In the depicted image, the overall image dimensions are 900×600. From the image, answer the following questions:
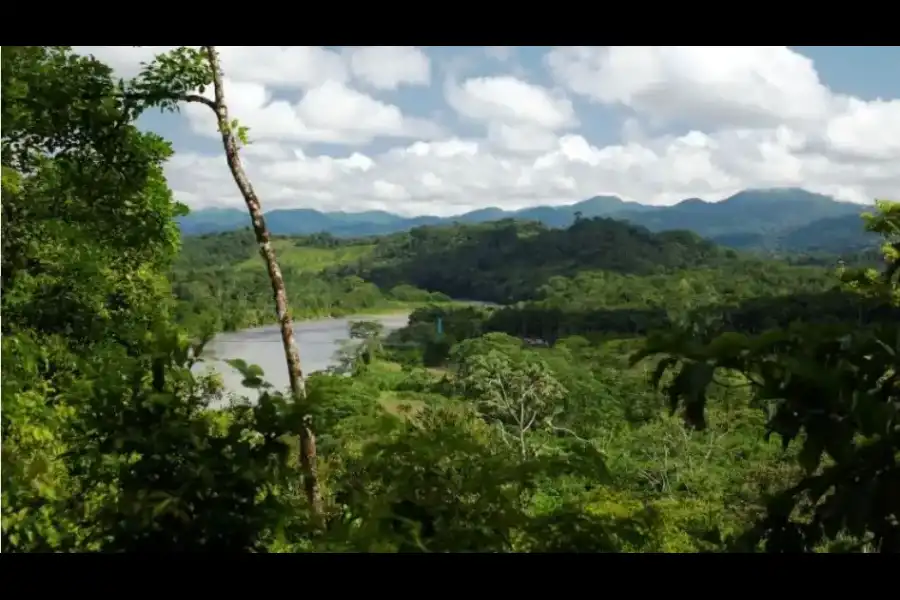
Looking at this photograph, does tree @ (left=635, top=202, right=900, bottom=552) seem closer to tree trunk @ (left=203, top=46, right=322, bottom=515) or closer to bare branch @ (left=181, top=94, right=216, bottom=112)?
tree trunk @ (left=203, top=46, right=322, bottom=515)

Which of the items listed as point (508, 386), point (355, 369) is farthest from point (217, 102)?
point (508, 386)

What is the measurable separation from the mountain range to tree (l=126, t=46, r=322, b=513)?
6 centimetres

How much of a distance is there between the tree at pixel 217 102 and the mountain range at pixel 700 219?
0.06 metres

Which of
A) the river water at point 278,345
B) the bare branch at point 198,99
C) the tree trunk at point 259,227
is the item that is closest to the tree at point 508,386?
the river water at point 278,345

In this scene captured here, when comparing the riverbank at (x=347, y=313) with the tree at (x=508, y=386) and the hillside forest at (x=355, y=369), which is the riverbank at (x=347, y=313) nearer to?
the hillside forest at (x=355, y=369)

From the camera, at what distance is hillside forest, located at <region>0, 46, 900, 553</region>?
1624mm

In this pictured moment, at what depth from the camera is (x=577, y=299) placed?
2.54m

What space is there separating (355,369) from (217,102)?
872mm

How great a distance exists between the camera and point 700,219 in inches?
100

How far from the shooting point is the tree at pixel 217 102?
7.44ft
